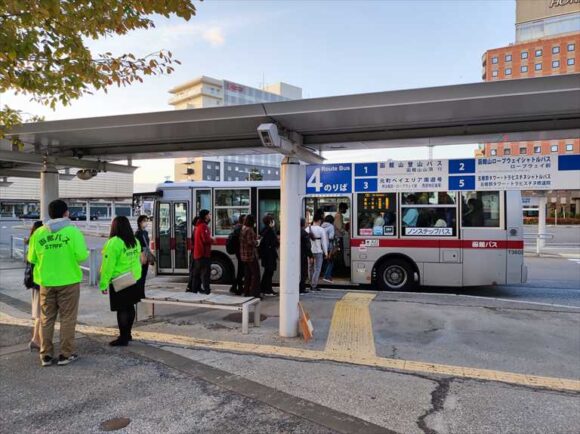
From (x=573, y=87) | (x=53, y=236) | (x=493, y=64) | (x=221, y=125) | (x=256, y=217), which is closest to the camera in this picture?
(x=573, y=87)

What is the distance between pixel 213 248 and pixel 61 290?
19.4 feet

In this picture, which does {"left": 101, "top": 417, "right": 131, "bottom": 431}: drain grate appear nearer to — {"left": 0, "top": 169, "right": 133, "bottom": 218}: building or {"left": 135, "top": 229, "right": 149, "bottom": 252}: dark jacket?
{"left": 135, "top": 229, "right": 149, "bottom": 252}: dark jacket

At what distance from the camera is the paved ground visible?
3863 millimetres

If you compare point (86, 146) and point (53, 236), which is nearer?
point (53, 236)

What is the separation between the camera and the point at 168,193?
11.5 m

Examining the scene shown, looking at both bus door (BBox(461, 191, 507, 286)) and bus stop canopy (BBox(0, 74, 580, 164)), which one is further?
bus door (BBox(461, 191, 507, 286))

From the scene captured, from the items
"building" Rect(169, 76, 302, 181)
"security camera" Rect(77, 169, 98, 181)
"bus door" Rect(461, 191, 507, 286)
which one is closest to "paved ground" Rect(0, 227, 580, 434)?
"bus door" Rect(461, 191, 507, 286)

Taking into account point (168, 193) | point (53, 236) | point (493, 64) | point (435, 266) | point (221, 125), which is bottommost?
point (435, 266)

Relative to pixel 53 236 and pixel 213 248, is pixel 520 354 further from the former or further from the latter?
pixel 213 248

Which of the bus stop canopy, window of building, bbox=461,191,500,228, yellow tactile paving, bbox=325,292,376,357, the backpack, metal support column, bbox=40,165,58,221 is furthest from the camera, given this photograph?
window of building, bbox=461,191,500,228

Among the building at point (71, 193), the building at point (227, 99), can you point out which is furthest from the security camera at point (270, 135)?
the building at point (227, 99)

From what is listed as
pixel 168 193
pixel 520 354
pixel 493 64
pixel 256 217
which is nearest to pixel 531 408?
pixel 520 354

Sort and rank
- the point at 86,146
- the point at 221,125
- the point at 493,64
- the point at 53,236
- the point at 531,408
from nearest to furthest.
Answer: the point at 531,408 < the point at 53,236 < the point at 221,125 < the point at 86,146 < the point at 493,64

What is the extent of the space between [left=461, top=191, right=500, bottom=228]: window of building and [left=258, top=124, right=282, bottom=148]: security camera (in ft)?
18.5
